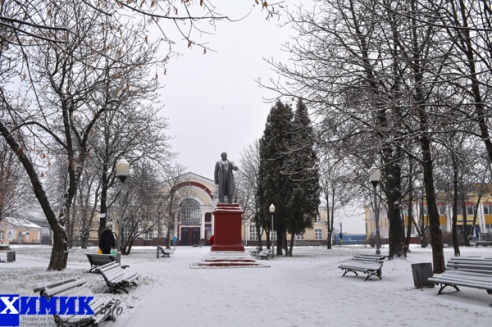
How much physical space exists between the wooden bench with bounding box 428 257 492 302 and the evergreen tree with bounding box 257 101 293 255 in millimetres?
18588

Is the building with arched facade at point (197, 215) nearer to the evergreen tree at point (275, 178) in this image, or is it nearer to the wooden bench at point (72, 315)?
the evergreen tree at point (275, 178)

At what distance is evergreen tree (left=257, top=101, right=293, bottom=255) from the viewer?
90.1 ft

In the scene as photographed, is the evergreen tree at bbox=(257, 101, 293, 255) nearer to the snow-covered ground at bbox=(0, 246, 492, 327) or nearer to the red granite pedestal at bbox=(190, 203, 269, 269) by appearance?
the red granite pedestal at bbox=(190, 203, 269, 269)

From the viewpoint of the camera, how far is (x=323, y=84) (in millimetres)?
10414

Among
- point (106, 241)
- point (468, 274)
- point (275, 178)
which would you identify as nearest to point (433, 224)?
point (468, 274)

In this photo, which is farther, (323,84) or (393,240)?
(393,240)

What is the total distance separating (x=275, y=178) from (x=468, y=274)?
66.2 feet

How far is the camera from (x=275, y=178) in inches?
1095

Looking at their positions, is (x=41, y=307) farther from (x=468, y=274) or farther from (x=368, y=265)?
(x=368, y=265)

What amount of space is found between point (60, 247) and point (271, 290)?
704 cm

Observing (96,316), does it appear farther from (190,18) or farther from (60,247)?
(60,247)

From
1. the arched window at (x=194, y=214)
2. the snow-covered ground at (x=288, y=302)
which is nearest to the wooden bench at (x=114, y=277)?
the snow-covered ground at (x=288, y=302)

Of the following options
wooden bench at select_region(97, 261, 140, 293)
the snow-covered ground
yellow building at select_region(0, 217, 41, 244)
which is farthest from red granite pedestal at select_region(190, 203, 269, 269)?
yellow building at select_region(0, 217, 41, 244)

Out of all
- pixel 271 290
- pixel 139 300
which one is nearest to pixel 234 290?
pixel 271 290
